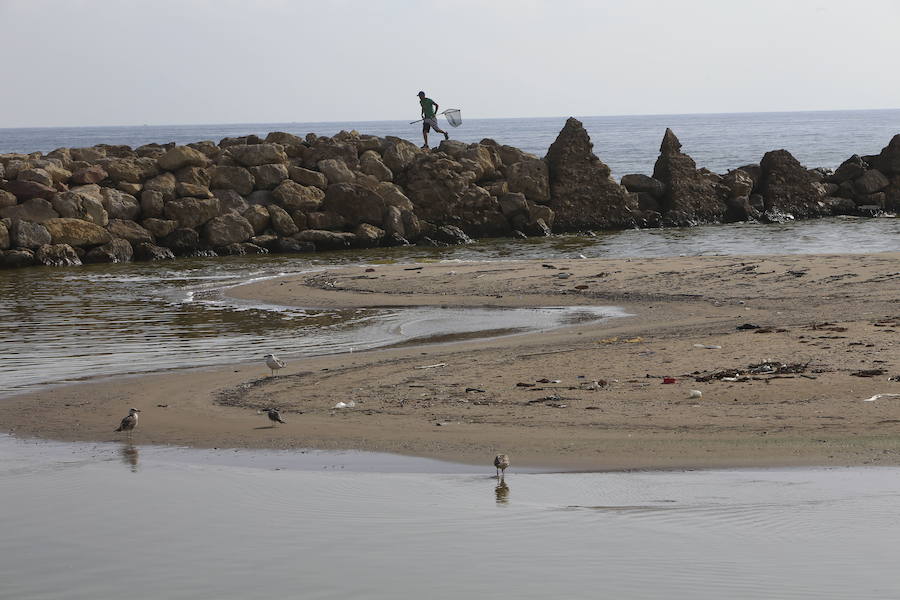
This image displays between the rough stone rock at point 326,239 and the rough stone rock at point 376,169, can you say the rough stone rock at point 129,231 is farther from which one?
the rough stone rock at point 376,169

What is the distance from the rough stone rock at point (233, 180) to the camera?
29.6 m

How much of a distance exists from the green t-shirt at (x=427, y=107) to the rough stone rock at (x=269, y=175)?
4841 mm

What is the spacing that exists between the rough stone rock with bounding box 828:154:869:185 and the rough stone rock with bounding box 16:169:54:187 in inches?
1045

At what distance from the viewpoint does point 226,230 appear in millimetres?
28312

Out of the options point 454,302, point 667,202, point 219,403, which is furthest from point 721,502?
point 667,202

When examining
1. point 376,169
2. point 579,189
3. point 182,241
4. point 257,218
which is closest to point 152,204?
point 182,241

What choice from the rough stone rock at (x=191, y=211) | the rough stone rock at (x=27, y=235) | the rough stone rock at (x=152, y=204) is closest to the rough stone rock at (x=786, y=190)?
the rough stone rock at (x=191, y=211)

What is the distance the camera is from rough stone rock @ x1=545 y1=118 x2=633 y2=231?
32594 millimetres

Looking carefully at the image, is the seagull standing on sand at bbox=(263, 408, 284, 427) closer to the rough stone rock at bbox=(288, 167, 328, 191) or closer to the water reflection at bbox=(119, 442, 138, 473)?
the water reflection at bbox=(119, 442, 138, 473)

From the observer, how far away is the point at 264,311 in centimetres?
1850

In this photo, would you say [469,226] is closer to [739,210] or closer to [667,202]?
[667,202]

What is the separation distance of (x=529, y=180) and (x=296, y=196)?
726 centimetres

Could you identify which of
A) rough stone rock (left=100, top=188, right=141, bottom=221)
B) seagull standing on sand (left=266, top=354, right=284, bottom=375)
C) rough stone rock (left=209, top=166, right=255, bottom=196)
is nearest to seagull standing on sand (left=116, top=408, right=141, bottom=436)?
seagull standing on sand (left=266, top=354, right=284, bottom=375)

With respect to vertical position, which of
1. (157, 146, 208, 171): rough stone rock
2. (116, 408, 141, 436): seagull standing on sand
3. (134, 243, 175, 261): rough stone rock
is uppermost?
(157, 146, 208, 171): rough stone rock
